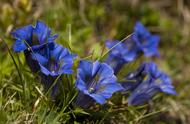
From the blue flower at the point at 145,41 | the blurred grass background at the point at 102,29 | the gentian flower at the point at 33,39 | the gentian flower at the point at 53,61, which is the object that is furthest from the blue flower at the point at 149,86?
the gentian flower at the point at 33,39

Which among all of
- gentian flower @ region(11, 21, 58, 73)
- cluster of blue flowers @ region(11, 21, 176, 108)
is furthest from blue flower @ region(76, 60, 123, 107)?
gentian flower @ region(11, 21, 58, 73)

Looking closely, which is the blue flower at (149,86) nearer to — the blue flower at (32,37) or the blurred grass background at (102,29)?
the blurred grass background at (102,29)

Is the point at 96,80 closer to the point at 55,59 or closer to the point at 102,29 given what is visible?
the point at 55,59

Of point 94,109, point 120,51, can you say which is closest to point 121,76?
point 120,51

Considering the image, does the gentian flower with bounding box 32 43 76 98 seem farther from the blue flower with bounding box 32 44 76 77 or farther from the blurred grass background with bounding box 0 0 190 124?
the blurred grass background with bounding box 0 0 190 124

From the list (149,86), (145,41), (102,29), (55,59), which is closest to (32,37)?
(55,59)

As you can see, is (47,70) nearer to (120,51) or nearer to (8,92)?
(8,92)
